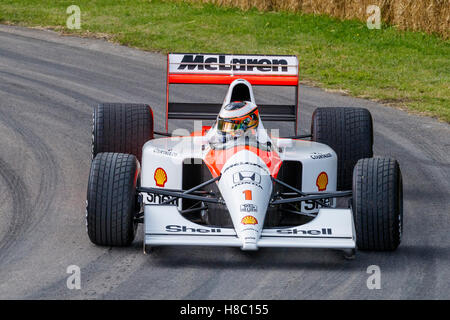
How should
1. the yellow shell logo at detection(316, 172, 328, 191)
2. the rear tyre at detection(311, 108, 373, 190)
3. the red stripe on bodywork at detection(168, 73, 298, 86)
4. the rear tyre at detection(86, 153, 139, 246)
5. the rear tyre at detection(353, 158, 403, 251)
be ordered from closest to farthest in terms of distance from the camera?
the rear tyre at detection(86, 153, 139, 246) → the rear tyre at detection(353, 158, 403, 251) → the yellow shell logo at detection(316, 172, 328, 191) → the rear tyre at detection(311, 108, 373, 190) → the red stripe on bodywork at detection(168, 73, 298, 86)

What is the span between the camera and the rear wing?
12.5 metres

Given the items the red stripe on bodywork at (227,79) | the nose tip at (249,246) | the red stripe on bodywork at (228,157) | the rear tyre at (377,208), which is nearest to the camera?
the nose tip at (249,246)

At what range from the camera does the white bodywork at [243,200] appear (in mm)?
9172

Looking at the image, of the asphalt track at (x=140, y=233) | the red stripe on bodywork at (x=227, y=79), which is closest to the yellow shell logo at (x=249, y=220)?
the asphalt track at (x=140, y=233)

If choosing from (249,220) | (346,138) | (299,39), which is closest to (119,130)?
(346,138)

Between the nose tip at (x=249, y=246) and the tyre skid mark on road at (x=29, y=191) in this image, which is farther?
the tyre skid mark on road at (x=29, y=191)

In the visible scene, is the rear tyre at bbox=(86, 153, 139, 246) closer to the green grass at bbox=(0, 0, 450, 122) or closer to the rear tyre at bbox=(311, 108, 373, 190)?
the rear tyre at bbox=(311, 108, 373, 190)

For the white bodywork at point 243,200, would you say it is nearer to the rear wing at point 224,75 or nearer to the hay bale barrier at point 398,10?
the rear wing at point 224,75

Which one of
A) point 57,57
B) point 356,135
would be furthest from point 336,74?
point 356,135

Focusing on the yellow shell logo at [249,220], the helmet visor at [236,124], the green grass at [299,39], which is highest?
the helmet visor at [236,124]

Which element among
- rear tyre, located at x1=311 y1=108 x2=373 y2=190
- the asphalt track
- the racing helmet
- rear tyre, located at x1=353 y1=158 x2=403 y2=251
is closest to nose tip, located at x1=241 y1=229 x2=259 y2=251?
the asphalt track

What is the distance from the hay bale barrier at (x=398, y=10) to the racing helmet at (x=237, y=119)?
1240cm

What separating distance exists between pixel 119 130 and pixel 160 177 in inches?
57.0

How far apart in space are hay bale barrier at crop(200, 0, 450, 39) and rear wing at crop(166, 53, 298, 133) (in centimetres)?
1030
